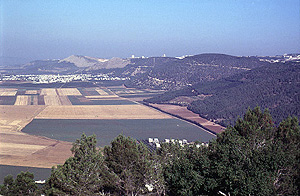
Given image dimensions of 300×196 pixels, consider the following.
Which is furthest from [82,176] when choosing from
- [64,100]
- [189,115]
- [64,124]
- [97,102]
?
[64,100]

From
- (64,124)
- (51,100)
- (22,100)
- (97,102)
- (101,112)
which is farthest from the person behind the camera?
(51,100)

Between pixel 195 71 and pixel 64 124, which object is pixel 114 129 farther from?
pixel 195 71

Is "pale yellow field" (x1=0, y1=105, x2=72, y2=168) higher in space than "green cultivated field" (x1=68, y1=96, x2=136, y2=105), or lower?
higher

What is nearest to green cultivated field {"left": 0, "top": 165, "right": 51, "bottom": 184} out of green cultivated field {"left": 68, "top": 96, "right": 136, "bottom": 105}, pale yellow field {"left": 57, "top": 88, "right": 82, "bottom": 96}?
green cultivated field {"left": 68, "top": 96, "right": 136, "bottom": 105}

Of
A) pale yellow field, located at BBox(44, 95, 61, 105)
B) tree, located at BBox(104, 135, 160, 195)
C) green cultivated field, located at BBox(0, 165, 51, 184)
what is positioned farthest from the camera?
pale yellow field, located at BBox(44, 95, 61, 105)

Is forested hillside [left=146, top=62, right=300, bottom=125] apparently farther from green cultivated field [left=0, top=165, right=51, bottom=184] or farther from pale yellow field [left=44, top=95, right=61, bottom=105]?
green cultivated field [left=0, top=165, right=51, bottom=184]

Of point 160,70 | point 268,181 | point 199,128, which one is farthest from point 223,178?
point 160,70

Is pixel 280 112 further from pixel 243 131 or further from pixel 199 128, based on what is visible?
pixel 243 131
